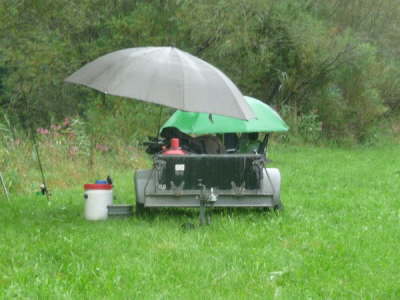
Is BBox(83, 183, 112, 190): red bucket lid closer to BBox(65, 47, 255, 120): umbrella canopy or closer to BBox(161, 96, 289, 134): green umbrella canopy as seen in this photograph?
BBox(65, 47, 255, 120): umbrella canopy

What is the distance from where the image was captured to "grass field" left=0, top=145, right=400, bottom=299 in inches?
201

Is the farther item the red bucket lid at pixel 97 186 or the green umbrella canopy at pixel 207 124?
the green umbrella canopy at pixel 207 124

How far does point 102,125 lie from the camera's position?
1598cm

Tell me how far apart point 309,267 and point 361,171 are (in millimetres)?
9041

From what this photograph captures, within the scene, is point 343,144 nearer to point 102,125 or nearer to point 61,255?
point 102,125

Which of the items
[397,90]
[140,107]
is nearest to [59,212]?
[140,107]

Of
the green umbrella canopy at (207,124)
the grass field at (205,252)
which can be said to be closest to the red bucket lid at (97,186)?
the grass field at (205,252)

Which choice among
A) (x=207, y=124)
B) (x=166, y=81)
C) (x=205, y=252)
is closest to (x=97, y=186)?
(x=166, y=81)

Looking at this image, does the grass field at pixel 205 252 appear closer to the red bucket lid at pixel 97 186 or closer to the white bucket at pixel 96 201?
the white bucket at pixel 96 201

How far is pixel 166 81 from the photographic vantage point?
7031 millimetres

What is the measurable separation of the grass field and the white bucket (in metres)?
0.18

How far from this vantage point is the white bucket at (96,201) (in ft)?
25.6

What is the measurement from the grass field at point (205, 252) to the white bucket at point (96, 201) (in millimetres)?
183

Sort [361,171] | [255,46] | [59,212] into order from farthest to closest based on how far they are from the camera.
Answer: [255,46], [361,171], [59,212]
